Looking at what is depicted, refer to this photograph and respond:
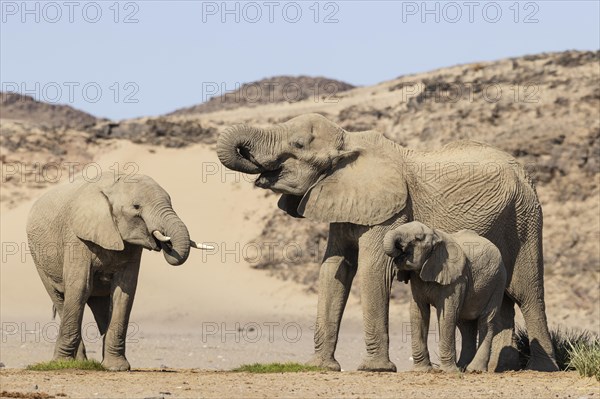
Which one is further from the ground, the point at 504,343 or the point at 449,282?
the point at 449,282

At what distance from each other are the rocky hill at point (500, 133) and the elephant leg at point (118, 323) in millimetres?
19271

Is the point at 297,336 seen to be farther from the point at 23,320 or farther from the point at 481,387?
the point at 481,387

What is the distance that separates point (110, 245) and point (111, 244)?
18 mm

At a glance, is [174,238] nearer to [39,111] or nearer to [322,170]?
[322,170]

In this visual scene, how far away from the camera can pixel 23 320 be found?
38875mm

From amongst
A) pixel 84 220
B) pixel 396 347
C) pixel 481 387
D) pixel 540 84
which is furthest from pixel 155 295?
pixel 481 387

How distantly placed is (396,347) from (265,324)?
5256 millimetres

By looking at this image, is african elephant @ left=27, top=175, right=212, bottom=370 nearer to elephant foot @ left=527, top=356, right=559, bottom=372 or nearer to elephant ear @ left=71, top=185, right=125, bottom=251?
elephant ear @ left=71, top=185, right=125, bottom=251

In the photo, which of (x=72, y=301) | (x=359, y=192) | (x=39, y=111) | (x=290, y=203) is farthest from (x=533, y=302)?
(x=39, y=111)

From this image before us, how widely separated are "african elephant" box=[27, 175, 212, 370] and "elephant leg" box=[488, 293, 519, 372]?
4.29 metres

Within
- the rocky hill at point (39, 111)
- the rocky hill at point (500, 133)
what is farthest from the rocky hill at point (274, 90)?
the rocky hill at point (500, 133)

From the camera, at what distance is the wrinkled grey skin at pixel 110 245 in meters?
19.1

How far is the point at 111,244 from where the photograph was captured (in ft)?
62.9

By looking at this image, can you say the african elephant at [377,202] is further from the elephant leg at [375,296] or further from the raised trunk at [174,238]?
the raised trunk at [174,238]
